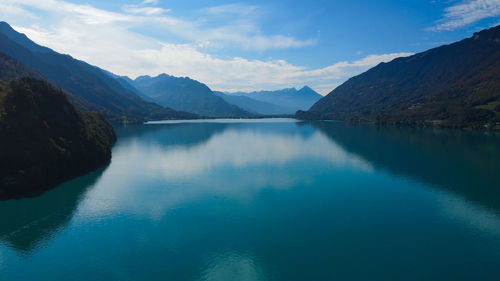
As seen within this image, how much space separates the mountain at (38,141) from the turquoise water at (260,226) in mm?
3378

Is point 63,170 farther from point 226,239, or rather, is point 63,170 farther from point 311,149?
point 311,149

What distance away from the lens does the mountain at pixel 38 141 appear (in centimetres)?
4762

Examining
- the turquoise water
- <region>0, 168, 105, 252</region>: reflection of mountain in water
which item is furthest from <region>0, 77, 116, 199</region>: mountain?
<region>0, 168, 105, 252</region>: reflection of mountain in water

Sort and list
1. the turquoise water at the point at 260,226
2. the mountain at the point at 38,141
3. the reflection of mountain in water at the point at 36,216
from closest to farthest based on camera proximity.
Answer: the turquoise water at the point at 260,226 → the reflection of mountain in water at the point at 36,216 → the mountain at the point at 38,141

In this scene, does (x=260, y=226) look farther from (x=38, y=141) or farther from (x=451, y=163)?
(x=451, y=163)

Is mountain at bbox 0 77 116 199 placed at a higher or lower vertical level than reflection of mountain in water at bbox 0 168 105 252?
higher

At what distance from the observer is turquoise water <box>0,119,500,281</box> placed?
1085 inches

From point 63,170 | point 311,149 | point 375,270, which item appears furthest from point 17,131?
point 311,149

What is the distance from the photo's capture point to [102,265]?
28422mm

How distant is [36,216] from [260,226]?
33.9 metres

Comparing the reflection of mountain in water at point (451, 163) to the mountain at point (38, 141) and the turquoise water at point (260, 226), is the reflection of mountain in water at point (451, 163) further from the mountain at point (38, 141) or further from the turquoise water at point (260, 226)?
the mountain at point (38, 141)

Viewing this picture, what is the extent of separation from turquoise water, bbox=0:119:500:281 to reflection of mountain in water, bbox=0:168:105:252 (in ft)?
0.77

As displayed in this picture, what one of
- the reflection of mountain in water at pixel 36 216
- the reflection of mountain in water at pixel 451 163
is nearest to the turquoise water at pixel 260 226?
the reflection of mountain in water at pixel 36 216

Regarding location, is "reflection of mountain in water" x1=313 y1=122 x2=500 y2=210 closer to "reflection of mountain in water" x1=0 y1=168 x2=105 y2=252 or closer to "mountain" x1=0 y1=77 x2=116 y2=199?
"reflection of mountain in water" x1=0 y1=168 x2=105 y2=252
